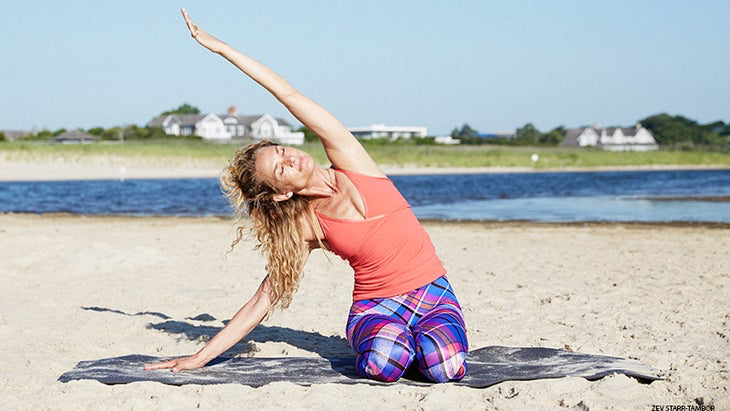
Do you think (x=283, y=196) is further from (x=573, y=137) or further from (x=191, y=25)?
(x=573, y=137)

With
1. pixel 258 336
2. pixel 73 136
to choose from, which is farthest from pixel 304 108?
pixel 73 136

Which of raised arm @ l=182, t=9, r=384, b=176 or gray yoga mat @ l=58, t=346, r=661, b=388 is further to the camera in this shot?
gray yoga mat @ l=58, t=346, r=661, b=388

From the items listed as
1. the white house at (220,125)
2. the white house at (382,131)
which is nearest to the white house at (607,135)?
the white house at (382,131)

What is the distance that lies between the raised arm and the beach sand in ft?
3.82

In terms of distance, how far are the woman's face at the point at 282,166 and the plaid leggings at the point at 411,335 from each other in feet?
2.57

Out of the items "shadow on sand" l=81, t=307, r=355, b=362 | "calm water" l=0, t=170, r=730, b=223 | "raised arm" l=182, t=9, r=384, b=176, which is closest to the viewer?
"raised arm" l=182, t=9, r=384, b=176

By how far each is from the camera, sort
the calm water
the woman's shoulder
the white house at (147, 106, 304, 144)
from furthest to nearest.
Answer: the white house at (147, 106, 304, 144) → the calm water → the woman's shoulder

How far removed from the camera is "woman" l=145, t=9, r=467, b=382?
12.9 ft

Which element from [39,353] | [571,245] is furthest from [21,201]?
[39,353]

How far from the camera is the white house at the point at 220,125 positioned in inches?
3452

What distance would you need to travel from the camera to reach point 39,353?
4871 mm

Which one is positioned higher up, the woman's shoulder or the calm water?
the woman's shoulder

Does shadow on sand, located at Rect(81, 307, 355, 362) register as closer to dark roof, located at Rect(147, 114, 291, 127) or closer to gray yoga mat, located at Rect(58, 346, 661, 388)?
gray yoga mat, located at Rect(58, 346, 661, 388)

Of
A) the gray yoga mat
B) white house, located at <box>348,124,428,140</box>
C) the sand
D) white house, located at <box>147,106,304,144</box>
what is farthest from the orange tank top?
white house, located at <box>348,124,428,140</box>
